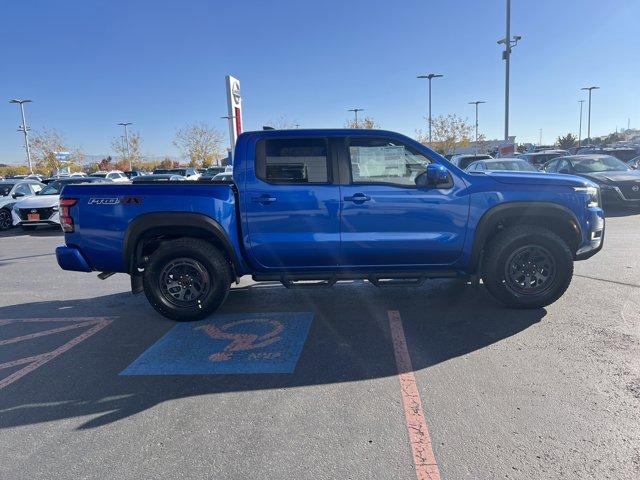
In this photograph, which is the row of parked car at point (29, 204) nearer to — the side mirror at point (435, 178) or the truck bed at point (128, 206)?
the truck bed at point (128, 206)

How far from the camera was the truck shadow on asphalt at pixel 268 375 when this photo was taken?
11.1 feet

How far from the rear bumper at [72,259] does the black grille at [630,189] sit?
531 inches

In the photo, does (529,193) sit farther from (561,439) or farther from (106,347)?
(106,347)

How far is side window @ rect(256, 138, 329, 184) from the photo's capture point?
187 inches

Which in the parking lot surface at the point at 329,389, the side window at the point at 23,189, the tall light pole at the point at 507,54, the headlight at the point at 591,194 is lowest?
the parking lot surface at the point at 329,389

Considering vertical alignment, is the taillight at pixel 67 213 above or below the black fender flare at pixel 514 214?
above

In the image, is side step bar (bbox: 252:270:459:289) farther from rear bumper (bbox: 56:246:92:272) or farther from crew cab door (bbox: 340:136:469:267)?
rear bumper (bbox: 56:246:92:272)

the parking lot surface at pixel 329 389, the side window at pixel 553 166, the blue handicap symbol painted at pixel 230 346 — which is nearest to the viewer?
the parking lot surface at pixel 329 389

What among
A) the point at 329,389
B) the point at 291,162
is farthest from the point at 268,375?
the point at 291,162

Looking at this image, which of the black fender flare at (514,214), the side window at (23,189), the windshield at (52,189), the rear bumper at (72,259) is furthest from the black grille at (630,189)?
the side window at (23,189)

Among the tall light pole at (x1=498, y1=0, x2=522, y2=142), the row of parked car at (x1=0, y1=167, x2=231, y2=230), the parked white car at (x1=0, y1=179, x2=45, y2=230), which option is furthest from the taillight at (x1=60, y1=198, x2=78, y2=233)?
the tall light pole at (x1=498, y1=0, x2=522, y2=142)

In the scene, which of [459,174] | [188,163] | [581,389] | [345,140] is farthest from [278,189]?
[188,163]

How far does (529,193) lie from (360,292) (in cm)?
237

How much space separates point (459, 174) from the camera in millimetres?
4750
